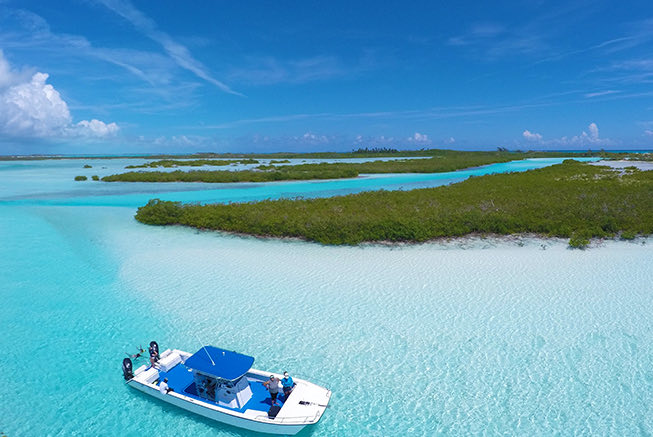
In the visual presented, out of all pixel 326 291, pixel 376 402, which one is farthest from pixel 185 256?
pixel 376 402

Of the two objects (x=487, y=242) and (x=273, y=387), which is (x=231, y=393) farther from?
(x=487, y=242)

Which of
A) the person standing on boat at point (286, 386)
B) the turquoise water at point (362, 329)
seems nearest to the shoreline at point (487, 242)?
the turquoise water at point (362, 329)

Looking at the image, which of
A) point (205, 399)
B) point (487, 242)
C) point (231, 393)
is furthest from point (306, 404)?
point (487, 242)

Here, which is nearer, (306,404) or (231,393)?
(306,404)

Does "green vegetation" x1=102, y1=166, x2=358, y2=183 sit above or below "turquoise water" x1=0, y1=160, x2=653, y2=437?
above

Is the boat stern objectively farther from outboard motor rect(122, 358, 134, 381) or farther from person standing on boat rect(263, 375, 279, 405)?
outboard motor rect(122, 358, 134, 381)

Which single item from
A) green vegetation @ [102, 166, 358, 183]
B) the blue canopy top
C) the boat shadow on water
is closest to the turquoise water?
the boat shadow on water
